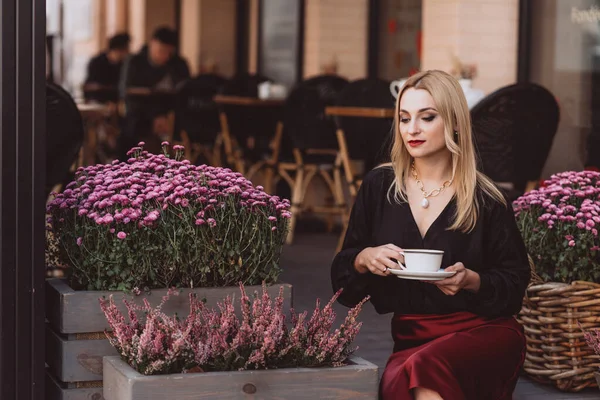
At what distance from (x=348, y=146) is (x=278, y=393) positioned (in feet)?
12.4

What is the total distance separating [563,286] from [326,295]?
185 centimetres

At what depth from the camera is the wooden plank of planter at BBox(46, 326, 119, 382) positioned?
2982 mm

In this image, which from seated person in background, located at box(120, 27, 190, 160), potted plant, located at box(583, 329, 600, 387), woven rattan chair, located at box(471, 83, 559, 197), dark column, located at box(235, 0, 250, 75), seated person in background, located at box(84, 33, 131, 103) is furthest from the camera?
seated person in background, located at box(84, 33, 131, 103)

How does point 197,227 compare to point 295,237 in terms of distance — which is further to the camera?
point 295,237

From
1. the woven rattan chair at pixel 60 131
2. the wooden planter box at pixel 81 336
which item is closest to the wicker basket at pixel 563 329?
the wooden planter box at pixel 81 336

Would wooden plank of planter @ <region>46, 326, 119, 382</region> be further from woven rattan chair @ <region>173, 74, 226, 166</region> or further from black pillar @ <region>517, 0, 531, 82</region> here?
woven rattan chair @ <region>173, 74, 226, 166</region>

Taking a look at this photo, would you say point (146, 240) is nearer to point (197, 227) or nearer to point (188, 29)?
point (197, 227)

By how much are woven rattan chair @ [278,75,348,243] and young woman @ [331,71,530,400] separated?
4013 mm

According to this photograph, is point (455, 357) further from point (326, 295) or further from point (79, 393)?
point (326, 295)

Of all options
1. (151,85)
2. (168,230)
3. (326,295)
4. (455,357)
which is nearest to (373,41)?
(151,85)

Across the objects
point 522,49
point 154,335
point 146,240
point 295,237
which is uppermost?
point 522,49

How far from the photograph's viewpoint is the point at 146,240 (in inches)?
120

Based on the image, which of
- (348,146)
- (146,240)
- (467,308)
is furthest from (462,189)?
(348,146)

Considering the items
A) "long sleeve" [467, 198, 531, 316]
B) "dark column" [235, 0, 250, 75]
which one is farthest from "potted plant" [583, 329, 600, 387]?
"dark column" [235, 0, 250, 75]
